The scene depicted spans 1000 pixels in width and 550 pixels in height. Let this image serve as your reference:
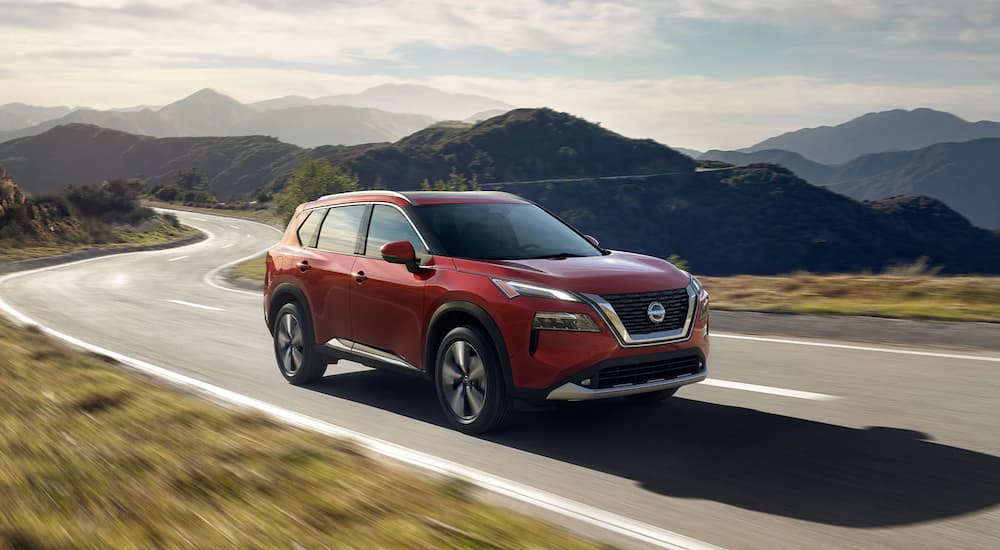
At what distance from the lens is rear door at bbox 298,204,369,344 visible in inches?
312

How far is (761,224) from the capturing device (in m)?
125

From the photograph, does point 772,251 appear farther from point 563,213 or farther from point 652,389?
point 652,389

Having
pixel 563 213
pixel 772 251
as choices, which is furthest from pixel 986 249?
pixel 563 213

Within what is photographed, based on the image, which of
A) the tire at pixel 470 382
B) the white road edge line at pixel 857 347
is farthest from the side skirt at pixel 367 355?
the white road edge line at pixel 857 347

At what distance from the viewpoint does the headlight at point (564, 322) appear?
19.8 feet

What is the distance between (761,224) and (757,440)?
12373 cm

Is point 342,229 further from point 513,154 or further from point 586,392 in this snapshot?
point 513,154

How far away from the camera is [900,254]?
4619 inches

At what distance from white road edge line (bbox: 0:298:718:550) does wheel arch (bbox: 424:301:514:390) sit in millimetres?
726

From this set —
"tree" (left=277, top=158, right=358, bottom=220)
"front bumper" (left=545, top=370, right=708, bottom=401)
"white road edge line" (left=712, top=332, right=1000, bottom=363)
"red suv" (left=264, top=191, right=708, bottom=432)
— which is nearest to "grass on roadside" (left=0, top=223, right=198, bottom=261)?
"tree" (left=277, top=158, right=358, bottom=220)

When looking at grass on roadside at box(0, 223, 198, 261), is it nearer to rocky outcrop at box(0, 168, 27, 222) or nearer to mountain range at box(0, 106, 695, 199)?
rocky outcrop at box(0, 168, 27, 222)

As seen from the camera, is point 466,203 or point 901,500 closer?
point 901,500

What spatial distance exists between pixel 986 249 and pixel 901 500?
128m

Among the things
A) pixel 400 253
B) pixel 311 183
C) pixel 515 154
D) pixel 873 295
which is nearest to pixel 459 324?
pixel 400 253
